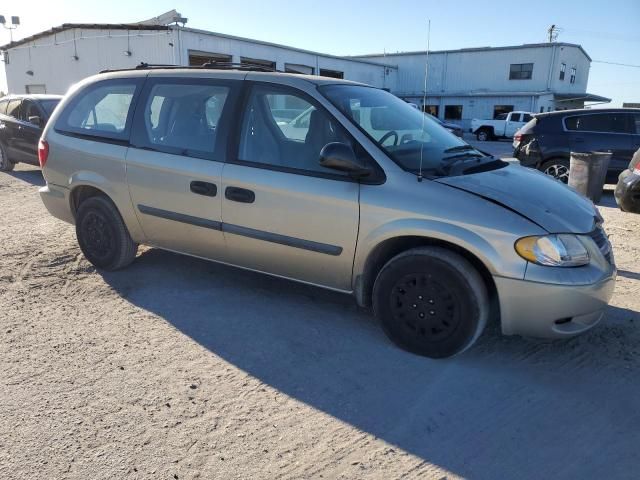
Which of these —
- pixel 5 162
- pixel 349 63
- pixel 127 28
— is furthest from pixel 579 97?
pixel 5 162

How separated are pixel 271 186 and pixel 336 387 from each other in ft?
4.83

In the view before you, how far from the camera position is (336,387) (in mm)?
2914

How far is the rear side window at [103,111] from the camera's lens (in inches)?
168

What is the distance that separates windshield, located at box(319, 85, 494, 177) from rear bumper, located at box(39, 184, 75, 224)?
2.73 meters

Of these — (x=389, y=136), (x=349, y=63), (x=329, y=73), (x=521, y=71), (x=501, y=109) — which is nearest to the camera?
(x=389, y=136)

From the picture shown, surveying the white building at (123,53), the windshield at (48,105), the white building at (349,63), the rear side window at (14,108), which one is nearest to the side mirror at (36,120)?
the windshield at (48,105)

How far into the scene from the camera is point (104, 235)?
4.52m

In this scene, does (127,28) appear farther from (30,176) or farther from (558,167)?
(558,167)

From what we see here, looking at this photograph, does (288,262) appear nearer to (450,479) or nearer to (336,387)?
(336,387)

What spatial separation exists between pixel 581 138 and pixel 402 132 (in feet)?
22.7

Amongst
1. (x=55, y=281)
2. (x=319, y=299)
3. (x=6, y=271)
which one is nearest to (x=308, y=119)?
(x=319, y=299)

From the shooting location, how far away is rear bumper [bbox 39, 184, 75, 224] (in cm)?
462

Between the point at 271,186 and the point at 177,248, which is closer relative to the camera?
the point at 271,186

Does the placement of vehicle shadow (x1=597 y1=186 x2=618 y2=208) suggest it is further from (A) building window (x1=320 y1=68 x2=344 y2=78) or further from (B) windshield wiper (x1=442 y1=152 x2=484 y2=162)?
(A) building window (x1=320 y1=68 x2=344 y2=78)
